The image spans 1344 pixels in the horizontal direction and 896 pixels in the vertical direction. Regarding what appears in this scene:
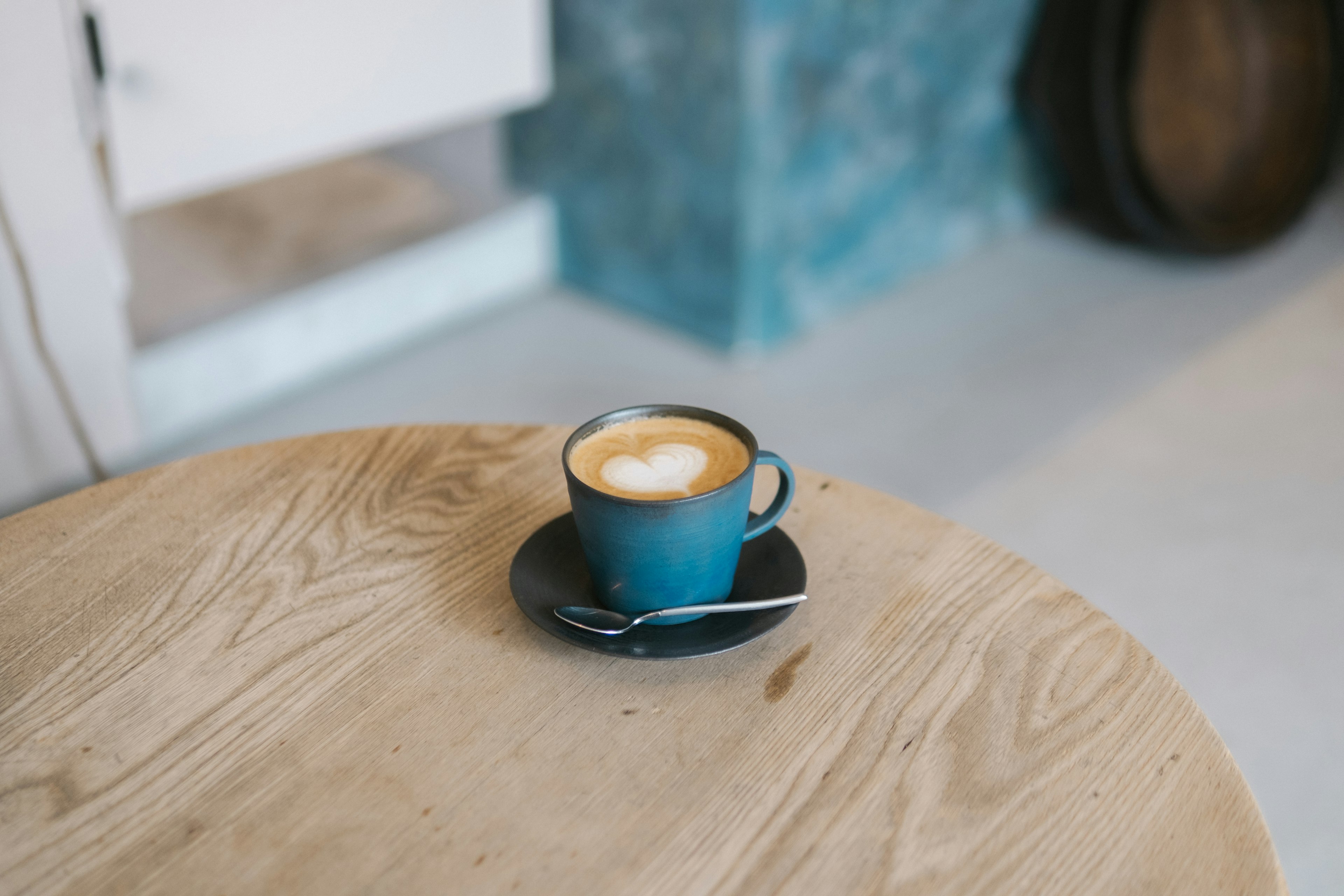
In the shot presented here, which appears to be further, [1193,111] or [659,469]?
[1193,111]

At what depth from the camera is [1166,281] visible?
2.20 meters

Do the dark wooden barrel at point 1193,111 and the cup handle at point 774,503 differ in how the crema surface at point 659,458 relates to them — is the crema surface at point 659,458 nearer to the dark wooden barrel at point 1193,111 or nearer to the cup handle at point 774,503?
the cup handle at point 774,503

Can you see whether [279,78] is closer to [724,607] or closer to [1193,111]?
[724,607]

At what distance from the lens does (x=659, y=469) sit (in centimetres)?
64

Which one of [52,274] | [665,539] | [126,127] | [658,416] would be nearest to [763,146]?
[126,127]

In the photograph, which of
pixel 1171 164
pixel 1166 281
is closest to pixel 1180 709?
pixel 1166 281

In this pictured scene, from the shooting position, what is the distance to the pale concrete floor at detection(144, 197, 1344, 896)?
1.30 meters

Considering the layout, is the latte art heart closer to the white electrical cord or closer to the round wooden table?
the round wooden table

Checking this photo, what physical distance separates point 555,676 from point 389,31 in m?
1.35

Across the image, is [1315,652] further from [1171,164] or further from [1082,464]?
[1171,164]

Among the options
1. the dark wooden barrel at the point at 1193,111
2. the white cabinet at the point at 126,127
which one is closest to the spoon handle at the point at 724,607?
the white cabinet at the point at 126,127

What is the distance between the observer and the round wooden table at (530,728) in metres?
0.51

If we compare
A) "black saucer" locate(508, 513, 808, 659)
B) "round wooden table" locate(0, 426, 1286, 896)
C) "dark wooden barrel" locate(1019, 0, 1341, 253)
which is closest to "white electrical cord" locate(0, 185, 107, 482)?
"round wooden table" locate(0, 426, 1286, 896)

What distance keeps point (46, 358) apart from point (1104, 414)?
5.26ft
